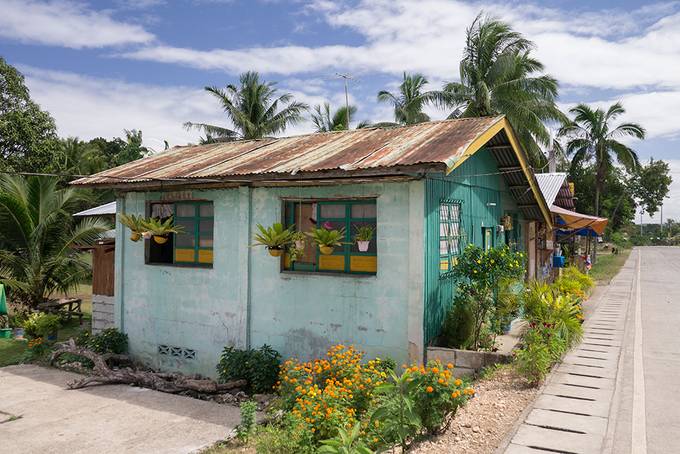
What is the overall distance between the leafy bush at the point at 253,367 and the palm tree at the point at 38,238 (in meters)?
8.34

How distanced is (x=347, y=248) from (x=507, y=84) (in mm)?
18670

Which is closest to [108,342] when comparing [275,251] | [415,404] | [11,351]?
[11,351]

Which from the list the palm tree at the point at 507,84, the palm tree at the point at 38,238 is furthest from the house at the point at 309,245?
the palm tree at the point at 507,84

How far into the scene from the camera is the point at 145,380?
30.6 feet

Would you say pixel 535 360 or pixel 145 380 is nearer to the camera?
pixel 535 360

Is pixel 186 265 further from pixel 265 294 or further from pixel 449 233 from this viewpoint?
pixel 449 233

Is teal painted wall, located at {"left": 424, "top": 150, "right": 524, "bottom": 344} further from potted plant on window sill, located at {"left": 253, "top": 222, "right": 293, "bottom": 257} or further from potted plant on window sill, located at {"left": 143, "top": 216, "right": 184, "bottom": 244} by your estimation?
potted plant on window sill, located at {"left": 143, "top": 216, "right": 184, "bottom": 244}

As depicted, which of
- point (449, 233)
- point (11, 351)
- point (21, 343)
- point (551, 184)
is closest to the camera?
point (449, 233)

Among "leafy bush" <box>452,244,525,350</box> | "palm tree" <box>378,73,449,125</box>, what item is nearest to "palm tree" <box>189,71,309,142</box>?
"palm tree" <box>378,73,449,125</box>

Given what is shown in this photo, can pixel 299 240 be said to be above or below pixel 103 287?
above

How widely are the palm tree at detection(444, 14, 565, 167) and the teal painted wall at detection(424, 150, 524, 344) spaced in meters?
12.6

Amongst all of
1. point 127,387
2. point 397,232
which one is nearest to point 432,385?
point 397,232

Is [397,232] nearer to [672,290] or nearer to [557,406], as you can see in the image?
[557,406]

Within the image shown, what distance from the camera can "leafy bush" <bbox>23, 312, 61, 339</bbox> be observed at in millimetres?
12445
